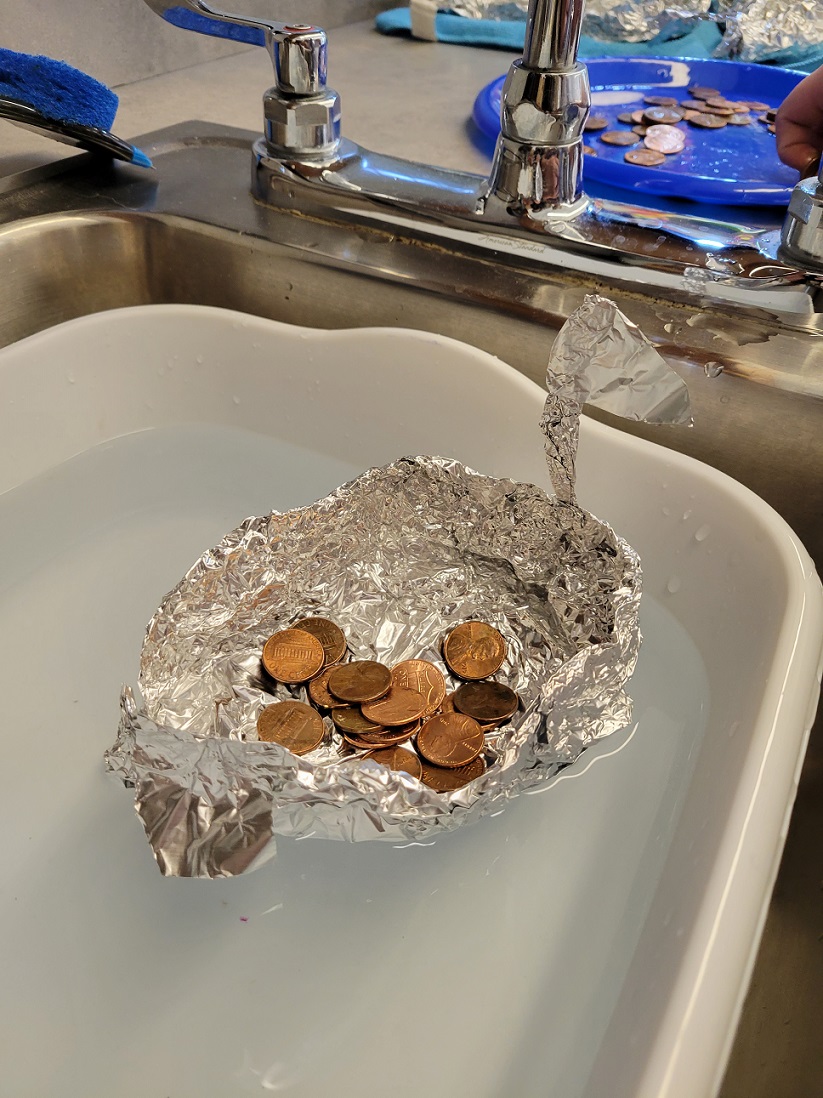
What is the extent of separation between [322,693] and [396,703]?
5cm

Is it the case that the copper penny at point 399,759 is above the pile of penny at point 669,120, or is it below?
below

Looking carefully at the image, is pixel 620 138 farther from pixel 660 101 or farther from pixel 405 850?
pixel 405 850

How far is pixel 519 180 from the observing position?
65cm

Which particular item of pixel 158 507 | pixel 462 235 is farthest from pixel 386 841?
pixel 462 235

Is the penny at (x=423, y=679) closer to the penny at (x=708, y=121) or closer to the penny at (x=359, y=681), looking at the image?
the penny at (x=359, y=681)

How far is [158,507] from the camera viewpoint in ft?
2.28

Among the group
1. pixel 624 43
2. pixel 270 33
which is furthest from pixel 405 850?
pixel 624 43

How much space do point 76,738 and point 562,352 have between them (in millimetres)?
Answer: 370

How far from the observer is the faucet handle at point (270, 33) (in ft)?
2.20

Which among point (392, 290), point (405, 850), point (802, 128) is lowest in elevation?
point (405, 850)

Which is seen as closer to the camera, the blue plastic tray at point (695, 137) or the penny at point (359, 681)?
the penny at point (359, 681)

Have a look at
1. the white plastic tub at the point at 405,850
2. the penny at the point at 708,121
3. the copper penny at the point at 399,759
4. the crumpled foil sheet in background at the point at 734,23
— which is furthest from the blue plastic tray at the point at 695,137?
the copper penny at the point at 399,759

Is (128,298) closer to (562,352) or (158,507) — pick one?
(158,507)

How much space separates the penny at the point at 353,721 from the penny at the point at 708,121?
2.61 feet
